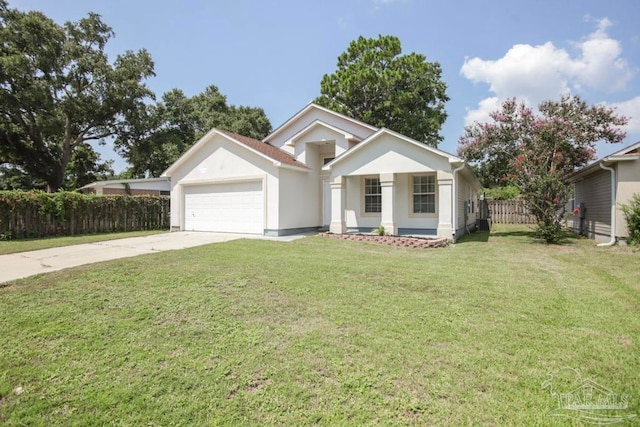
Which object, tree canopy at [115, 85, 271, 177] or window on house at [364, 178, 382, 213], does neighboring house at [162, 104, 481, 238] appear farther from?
tree canopy at [115, 85, 271, 177]

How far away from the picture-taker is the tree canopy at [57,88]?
22781 mm

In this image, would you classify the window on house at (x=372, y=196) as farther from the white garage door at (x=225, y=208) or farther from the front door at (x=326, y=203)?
the white garage door at (x=225, y=208)

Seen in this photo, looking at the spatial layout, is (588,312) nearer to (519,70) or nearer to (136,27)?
(519,70)

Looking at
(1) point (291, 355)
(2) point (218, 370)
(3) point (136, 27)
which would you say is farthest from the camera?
(3) point (136, 27)

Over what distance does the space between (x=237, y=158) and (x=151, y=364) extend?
1189 centimetres

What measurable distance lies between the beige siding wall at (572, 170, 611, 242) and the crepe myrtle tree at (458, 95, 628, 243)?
0.91 m

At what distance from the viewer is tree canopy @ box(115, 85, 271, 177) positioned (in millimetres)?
29594

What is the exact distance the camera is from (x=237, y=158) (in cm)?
1433

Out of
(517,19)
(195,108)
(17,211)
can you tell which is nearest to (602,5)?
(517,19)

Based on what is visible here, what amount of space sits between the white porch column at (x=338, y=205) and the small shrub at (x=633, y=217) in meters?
9.28

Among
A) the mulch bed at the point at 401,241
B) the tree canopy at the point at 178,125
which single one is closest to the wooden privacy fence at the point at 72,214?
the mulch bed at the point at 401,241

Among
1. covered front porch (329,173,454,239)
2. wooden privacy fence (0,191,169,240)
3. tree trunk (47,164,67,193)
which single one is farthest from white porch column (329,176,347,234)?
tree trunk (47,164,67,193)

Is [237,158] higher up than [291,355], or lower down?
higher up

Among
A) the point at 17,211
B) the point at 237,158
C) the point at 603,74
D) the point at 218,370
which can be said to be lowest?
the point at 218,370
